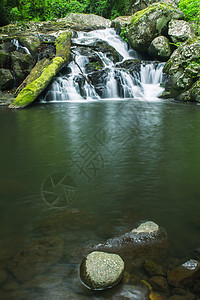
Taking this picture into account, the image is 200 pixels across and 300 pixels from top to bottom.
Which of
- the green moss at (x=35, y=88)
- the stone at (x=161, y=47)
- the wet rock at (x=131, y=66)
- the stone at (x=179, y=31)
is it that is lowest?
the green moss at (x=35, y=88)

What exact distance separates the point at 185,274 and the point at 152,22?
58.7 feet

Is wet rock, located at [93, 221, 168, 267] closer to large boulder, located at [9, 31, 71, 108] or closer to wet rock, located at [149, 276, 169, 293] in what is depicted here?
wet rock, located at [149, 276, 169, 293]

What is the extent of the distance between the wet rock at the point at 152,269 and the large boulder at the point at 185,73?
11.6 m

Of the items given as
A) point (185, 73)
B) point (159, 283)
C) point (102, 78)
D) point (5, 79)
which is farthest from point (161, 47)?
point (159, 283)

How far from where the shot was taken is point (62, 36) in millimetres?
15531

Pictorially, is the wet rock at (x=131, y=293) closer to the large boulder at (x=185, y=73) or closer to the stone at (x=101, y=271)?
the stone at (x=101, y=271)

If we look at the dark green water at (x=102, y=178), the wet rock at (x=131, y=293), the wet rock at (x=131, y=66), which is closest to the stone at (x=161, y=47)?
the wet rock at (x=131, y=66)

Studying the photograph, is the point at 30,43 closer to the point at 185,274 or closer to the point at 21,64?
the point at 21,64

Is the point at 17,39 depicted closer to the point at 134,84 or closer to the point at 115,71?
the point at 115,71

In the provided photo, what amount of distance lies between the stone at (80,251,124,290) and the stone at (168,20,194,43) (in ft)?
55.6

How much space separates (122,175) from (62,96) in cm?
1096

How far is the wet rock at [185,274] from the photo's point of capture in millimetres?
1878

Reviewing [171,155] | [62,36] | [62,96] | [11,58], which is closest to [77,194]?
[171,155]

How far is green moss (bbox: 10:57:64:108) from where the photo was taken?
37.8 ft
